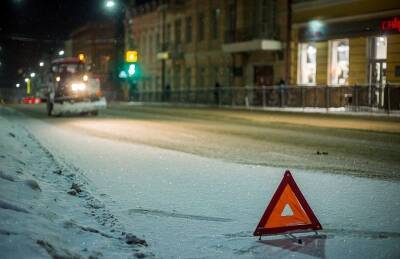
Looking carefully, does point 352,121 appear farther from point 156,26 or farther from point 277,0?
point 156,26

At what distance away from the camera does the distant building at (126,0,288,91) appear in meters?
37.8

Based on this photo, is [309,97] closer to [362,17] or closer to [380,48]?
[380,48]

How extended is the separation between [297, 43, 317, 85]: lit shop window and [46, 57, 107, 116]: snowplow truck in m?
11.8

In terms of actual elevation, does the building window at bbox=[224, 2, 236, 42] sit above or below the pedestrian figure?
above

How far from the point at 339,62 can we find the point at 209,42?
635 inches

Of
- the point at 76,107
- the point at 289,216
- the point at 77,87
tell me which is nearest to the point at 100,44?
the point at 77,87

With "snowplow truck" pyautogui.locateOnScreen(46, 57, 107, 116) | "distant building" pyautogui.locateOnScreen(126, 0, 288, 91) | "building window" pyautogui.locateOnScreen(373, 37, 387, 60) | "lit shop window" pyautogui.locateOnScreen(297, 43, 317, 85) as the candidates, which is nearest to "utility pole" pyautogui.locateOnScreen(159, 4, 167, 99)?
"distant building" pyautogui.locateOnScreen(126, 0, 288, 91)

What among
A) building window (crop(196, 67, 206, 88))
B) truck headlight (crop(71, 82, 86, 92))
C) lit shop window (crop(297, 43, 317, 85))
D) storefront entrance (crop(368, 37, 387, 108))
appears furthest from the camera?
building window (crop(196, 67, 206, 88))

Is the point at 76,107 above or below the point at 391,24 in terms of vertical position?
below

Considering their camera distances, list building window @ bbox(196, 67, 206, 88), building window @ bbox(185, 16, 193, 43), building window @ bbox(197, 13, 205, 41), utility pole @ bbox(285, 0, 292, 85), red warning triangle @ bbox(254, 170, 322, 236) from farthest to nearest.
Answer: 1. building window @ bbox(185, 16, 193, 43)
2. building window @ bbox(197, 13, 205, 41)
3. building window @ bbox(196, 67, 206, 88)
4. utility pole @ bbox(285, 0, 292, 85)
5. red warning triangle @ bbox(254, 170, 322, 236)

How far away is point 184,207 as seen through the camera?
7.84 metres

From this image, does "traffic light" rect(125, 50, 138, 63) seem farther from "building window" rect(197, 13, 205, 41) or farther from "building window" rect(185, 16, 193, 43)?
"building window" rect(185, 16, 193, 43)

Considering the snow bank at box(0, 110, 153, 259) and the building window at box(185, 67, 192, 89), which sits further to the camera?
the building window at box(185, 67, 192, 89)

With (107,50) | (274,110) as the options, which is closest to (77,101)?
(274,110)
